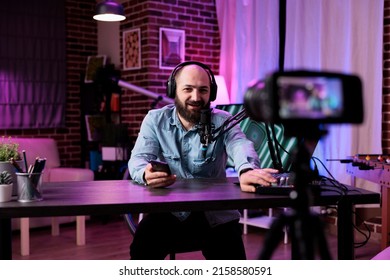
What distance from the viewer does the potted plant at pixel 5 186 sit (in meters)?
1.53

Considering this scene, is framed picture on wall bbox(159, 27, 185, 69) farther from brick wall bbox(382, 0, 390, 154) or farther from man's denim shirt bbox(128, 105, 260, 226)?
man's denim shirt bbox(128, 105, 260, 226)

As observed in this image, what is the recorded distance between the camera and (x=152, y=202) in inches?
58.1

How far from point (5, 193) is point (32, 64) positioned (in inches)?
142

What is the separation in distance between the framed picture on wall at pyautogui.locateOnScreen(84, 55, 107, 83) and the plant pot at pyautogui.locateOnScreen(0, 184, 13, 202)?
362 centimetres

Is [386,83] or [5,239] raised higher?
[386,83]

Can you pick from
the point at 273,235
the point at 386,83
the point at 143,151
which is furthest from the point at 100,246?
the point at 273,235

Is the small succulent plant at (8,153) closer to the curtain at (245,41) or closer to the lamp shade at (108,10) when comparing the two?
the lamp shade at (108,10)

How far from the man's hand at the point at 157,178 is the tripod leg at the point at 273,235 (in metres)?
0.98

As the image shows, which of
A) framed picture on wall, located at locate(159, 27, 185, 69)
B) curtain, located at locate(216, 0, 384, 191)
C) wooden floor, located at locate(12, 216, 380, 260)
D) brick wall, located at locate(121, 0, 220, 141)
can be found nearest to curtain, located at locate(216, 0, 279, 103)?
curtain, located at locate(216, 0, 384, 191)

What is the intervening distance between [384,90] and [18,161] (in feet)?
9.06

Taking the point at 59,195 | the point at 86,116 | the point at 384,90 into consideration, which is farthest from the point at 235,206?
the point at 86,116

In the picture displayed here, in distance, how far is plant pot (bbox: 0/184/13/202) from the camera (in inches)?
60.3

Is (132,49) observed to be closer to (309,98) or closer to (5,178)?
(5,178)

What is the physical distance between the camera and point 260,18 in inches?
175
